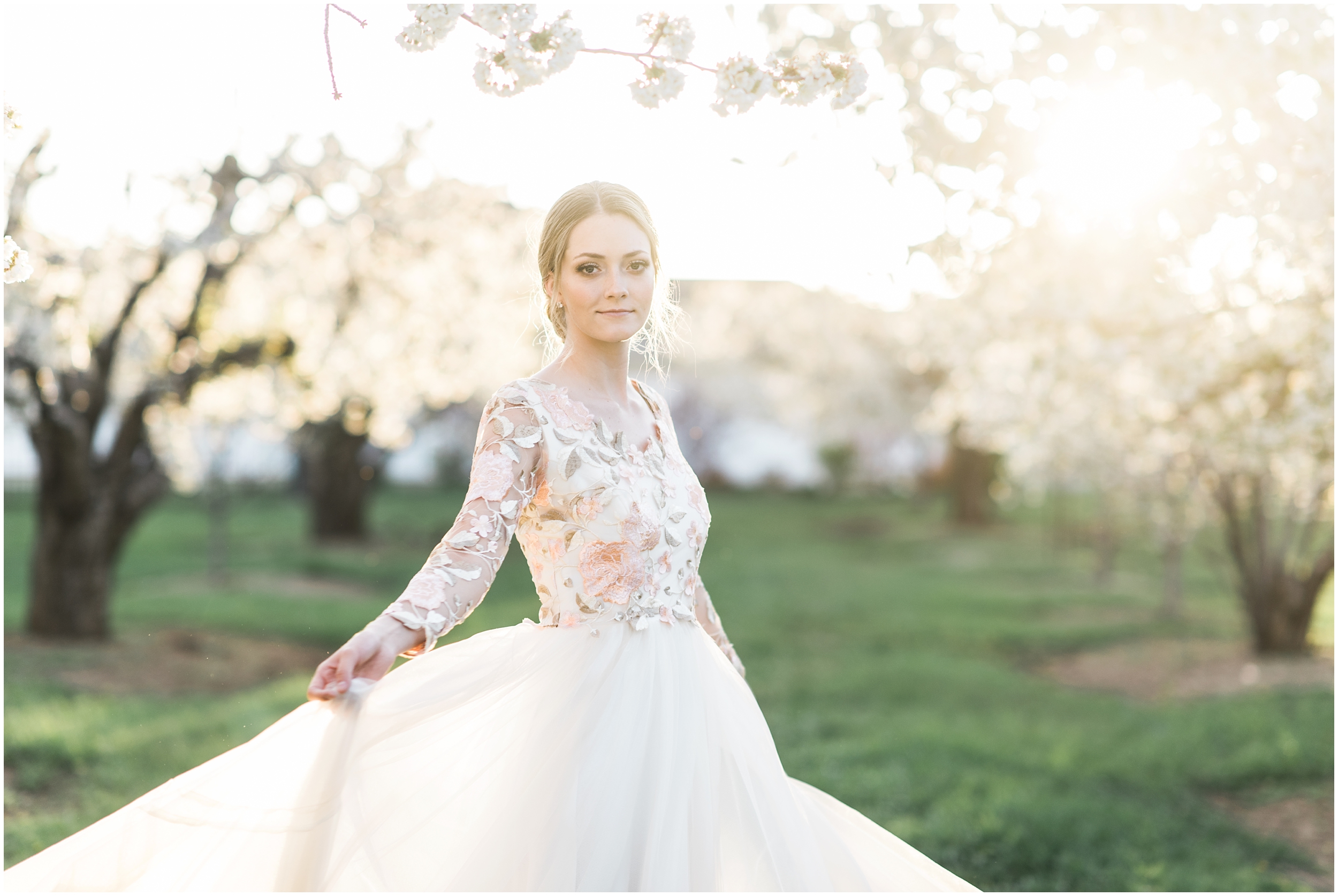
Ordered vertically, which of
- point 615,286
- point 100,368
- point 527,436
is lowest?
point 527,436

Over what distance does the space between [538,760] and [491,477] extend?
0.63m

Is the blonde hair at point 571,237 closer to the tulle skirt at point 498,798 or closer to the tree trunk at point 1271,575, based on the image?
the tulle skirt at point 498,798

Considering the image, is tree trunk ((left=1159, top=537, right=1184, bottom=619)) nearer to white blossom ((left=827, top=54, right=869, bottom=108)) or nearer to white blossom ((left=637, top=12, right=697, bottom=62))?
white blossom ((left=827, top=54, right=869, bottom=108))

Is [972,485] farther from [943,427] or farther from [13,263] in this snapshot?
[13,263]

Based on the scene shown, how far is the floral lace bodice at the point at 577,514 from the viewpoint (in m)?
2.40

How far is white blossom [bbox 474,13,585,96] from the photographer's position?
2.71 m

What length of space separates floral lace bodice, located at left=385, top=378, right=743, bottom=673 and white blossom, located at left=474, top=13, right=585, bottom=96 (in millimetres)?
792

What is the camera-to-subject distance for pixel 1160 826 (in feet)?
18.8

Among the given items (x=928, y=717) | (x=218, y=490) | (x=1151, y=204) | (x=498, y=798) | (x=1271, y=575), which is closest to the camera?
(x=498, y=798)

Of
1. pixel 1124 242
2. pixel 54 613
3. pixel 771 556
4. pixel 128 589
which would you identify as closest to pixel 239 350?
pixel 54 613

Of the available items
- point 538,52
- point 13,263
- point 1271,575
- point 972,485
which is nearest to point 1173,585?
point 1271,575

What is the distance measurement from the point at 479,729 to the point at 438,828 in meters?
0.23

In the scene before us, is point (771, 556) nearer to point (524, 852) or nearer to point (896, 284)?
point (896, 284)

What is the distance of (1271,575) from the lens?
34.2 feet
